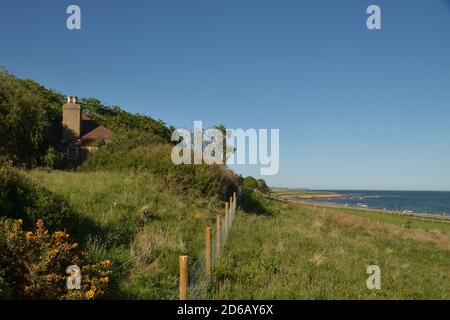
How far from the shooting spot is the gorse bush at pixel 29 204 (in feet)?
Answer: 25.6

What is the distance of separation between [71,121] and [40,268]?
121 ft

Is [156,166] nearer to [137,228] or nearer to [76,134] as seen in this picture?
[137,228]

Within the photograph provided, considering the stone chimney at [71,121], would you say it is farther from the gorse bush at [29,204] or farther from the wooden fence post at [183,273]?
the wooden fence post at [183,273]

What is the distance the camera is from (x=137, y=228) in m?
10.2

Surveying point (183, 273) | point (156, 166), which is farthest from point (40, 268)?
point (156, 166)

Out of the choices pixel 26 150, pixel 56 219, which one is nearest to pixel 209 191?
pixel 56 219

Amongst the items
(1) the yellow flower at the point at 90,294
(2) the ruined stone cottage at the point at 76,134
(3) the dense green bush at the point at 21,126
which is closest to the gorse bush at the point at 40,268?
(1) the yellow flower at the point at 90,294

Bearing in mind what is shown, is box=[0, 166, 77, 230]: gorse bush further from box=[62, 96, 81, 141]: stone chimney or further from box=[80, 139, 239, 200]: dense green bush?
box=[62, 96, 81, 141]: stone chimney

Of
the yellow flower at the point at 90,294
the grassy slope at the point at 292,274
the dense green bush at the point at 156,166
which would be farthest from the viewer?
the dense green bush at the point at 156,166

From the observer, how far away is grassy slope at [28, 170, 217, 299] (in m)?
7.09

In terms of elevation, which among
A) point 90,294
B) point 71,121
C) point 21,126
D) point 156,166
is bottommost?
point 90,294

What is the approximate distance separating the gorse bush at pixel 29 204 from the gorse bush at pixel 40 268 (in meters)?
1.03

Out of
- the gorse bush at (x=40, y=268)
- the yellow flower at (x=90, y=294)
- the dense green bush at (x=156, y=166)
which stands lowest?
the yellow flower at (x=90, y=294)
